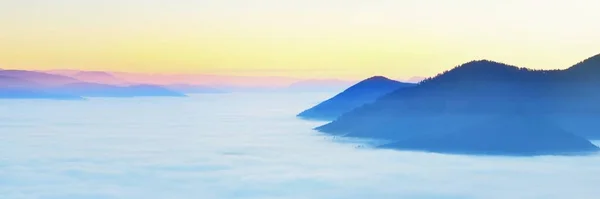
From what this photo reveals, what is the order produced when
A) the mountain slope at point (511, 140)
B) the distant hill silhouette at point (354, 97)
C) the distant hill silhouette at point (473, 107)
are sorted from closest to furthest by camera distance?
the mountain slope at point (511, 140), the distant hill silhouette at point (473, 107), the distant hill silhouette at point (354, 97)

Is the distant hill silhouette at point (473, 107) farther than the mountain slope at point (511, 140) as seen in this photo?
Yes

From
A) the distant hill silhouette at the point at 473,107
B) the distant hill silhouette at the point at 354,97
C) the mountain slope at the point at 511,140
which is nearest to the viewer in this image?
the mountain slope at the point at 511,140

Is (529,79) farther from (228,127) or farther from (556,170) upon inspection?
(228,127)

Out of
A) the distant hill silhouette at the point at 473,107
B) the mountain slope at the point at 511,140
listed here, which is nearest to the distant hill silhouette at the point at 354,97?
the distant hill silhouette at the point at 473,107

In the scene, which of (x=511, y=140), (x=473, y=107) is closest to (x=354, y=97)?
(x=473, y=107)

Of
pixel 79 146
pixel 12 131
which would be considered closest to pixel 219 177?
pixel 79 146

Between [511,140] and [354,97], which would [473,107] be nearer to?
[511,140]

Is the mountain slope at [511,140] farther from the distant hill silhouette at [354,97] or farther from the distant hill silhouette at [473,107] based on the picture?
the distant hill silhouette at [354,97]
